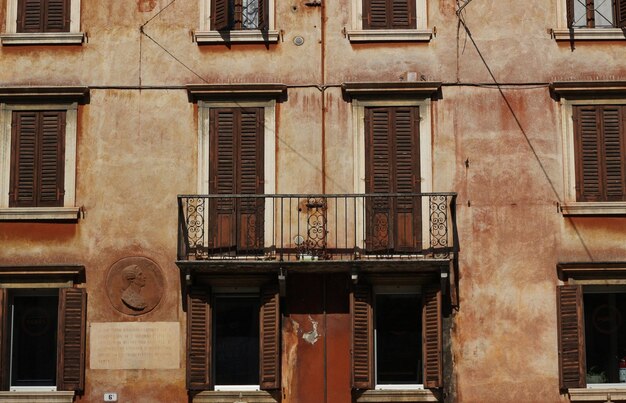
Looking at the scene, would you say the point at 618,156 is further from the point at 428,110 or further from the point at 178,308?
the point at 178,308

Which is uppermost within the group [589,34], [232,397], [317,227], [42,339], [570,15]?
[570,15]

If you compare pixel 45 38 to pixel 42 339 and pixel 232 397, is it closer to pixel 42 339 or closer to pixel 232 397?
pixel 42 339

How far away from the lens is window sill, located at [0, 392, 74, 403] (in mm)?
18688

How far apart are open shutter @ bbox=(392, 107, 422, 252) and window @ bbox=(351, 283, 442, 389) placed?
87cm

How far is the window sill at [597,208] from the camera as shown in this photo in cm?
1897

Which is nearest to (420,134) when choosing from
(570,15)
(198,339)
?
(570,15)

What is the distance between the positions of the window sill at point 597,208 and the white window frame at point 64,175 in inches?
329

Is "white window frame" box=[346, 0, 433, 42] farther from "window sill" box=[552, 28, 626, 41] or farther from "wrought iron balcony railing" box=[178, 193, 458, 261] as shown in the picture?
"wrought iron balcony railing" box=[178, 193, 458, 261]

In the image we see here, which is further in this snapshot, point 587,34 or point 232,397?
point 587,34

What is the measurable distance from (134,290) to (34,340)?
1.95m

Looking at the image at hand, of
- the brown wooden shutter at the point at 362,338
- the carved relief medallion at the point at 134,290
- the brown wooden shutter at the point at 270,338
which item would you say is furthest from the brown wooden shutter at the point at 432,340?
the carved relief medallion at the point at 134,290

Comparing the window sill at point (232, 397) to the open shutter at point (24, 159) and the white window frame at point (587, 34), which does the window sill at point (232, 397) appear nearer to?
the open shutter at point (24, 159)

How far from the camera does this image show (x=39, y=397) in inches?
737

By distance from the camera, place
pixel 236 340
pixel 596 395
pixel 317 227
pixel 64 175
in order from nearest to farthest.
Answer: pixel 596 395 < pixel 317 227 < pixel 236 340 < pixel 64 175
